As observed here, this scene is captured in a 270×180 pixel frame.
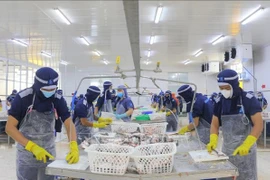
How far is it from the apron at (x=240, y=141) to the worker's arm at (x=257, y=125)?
70mm

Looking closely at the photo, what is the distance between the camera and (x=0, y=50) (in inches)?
321

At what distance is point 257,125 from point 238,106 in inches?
8.5

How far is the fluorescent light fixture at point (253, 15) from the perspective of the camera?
4.81 m

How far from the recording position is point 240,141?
2.05m

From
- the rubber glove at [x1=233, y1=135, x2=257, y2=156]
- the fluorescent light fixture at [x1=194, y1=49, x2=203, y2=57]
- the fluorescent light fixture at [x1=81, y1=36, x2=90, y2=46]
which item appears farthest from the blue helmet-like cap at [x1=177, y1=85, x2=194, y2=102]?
the fluorescent light fixture at [x1=194, y1=49, x2=203, y2=57]

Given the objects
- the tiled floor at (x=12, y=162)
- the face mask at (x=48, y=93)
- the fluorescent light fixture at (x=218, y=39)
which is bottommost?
the tiled floor at (x=12, y=162)

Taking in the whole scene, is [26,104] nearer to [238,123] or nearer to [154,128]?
[154,128]

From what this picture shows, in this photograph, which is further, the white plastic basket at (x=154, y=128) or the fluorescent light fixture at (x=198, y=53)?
the fluorescent light fixture at (x=198, y=53)

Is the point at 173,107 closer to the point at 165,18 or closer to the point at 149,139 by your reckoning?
the point at 165,18

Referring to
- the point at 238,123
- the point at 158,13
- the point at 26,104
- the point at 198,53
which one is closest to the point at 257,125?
the point at 238,123

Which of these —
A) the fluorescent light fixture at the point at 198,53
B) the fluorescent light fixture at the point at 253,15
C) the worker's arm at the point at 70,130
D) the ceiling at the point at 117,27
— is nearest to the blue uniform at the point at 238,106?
the worker's arm at the point at 70,130

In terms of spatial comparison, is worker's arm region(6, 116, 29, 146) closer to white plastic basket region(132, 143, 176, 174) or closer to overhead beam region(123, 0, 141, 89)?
white plastic basket region(132, 143, 176, 174)

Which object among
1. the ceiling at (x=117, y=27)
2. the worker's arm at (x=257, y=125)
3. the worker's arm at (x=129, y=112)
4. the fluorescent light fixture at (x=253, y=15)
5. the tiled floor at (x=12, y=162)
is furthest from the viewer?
the fluorescent light fixture at (x=253, y=15)

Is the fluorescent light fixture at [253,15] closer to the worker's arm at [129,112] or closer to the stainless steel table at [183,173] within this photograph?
the worker's arm at [129,112]
